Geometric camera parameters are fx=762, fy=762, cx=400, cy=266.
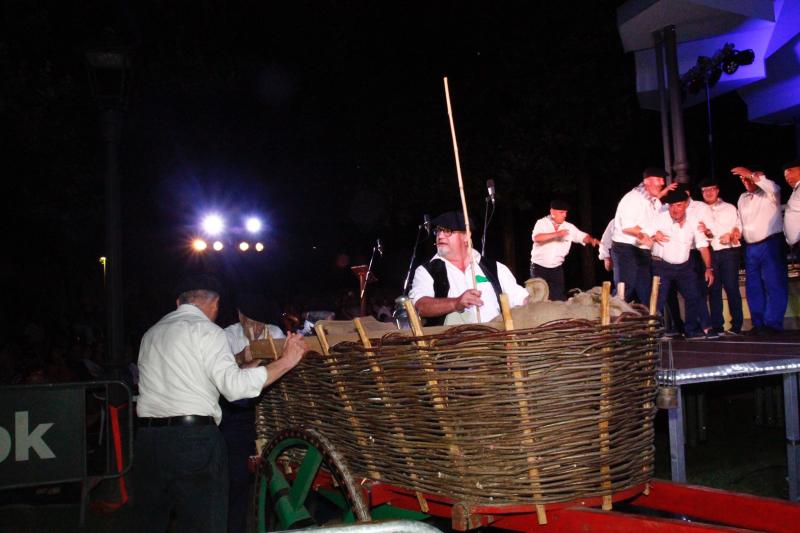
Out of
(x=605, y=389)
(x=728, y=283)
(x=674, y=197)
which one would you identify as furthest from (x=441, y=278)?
(x=728, y=283)

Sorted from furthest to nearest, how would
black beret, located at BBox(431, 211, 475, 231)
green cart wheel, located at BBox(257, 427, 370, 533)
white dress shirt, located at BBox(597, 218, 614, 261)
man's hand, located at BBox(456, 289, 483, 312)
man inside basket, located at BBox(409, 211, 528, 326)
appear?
1. white dress shirt, located at BBox(597, 218, 614, 261)
2. black beret, located at BBox(431, 211, 475, 231)
3. man inside basket, located at BBox(409, 211, 528, 326)
4. man's hand, located at BBox(456, 289, 483, 312)
5. green cart wheel, located at BBox(257, 427, 370, 533)

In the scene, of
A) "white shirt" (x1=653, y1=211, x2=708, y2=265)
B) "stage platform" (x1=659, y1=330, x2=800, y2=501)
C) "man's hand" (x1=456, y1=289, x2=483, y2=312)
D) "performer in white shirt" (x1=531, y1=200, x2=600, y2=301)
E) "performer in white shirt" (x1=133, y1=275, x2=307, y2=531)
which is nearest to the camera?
"performer in white shirt" (x1=133, y1=275, x2=307, y2=531)

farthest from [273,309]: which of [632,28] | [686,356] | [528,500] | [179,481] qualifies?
[632,28]

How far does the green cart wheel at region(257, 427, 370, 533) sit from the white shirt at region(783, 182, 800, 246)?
260 inches

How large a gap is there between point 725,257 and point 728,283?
1.11 ft

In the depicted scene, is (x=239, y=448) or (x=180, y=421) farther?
(x=239, y=448)

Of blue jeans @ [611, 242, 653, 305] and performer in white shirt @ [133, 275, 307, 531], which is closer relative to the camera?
performer in white shirt @ [133, 275, 307, 531]

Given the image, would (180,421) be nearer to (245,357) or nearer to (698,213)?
(245,357)

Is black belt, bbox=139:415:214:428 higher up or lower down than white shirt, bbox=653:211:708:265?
lower down

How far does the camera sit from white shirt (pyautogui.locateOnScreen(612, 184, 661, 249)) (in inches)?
338

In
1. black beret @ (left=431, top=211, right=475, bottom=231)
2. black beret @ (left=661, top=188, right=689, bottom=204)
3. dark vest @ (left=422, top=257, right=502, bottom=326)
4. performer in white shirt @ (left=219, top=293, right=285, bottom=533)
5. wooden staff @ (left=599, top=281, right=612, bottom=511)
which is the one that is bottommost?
performer in white shirt @ (left=219, top=293, right=285, bottom=533)

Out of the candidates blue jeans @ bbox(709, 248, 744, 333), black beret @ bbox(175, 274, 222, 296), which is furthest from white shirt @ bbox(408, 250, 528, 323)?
blue jeans @ bbox(709, 248, 744, 333)

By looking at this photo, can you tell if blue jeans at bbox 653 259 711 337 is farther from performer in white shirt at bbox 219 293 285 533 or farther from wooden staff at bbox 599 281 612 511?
wooden staff at bbox 599 281 612 511

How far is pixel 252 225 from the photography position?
19.8 meters
